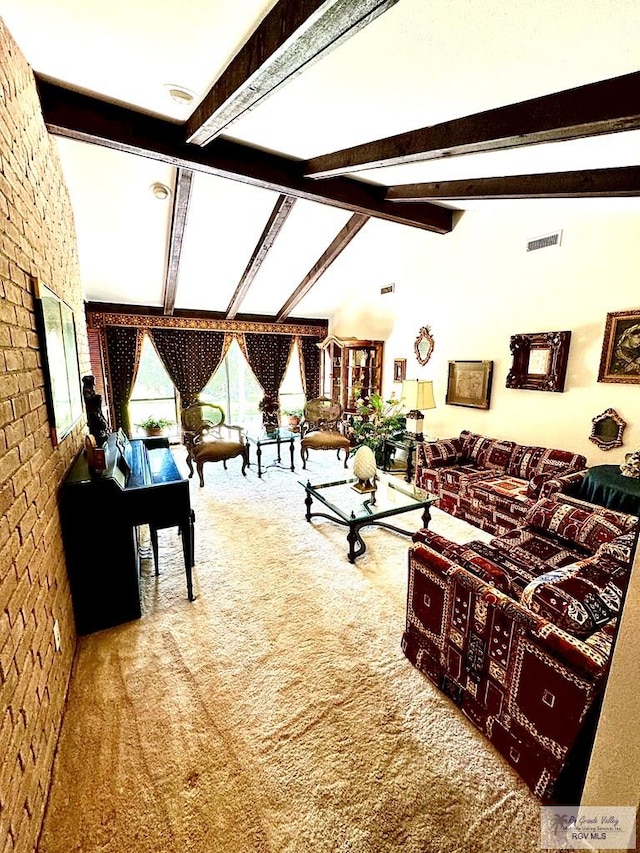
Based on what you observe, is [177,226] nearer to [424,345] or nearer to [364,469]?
[364,469]

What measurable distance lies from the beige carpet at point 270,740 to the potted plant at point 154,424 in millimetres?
3957

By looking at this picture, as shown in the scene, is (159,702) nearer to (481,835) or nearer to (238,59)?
(481,835)

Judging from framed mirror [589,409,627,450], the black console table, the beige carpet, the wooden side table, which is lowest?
the beige carpet

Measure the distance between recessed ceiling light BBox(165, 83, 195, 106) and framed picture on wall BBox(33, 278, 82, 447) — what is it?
1.37m

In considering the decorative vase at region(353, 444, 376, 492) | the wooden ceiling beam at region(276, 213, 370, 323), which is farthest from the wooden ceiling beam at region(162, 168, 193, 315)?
the decorative vase at region(353, 444, 376, 492)

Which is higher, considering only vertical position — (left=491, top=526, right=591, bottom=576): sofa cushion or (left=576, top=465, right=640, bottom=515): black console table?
(left=576, top=465, right=640, bottom=515): black console table

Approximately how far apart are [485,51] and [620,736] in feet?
8.46

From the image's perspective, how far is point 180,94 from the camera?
2.09m

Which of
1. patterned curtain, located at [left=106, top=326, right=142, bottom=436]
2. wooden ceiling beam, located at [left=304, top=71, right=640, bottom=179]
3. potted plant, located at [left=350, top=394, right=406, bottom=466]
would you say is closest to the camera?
wooden ceiling beam, located at [left=304, top=71, right=640, bottom=179]

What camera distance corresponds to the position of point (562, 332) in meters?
3.56

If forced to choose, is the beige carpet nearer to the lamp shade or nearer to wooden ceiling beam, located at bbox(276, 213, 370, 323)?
the lamp shade

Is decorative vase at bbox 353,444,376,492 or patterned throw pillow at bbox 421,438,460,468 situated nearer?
decorative vase at bbox 353,444,376,492

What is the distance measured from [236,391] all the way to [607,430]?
588 cm

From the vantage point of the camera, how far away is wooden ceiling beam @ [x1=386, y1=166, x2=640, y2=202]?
8.25 feet
